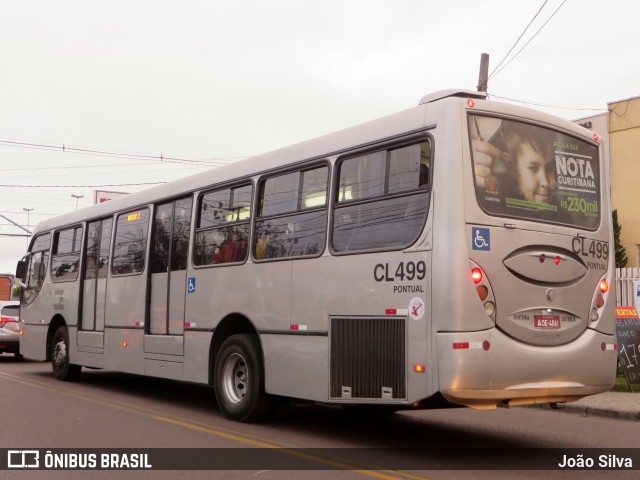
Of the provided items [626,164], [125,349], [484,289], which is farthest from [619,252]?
[484,289]

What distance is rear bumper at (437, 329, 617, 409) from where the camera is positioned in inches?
265

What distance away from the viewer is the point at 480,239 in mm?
7012

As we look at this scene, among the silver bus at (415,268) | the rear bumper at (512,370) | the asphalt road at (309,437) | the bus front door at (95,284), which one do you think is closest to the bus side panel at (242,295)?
the silver bus at (415,268)

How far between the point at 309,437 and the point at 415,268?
2.58m

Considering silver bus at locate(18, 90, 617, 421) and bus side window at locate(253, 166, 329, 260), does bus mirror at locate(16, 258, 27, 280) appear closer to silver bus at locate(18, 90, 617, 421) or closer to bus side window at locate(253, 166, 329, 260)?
silver bus at locate(18, 90, 617, 421)

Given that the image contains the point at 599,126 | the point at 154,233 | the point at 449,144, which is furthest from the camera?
the point at 599,126

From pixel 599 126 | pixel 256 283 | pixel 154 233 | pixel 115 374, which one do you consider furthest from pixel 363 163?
pixel 599 126

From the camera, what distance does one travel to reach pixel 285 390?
864cm

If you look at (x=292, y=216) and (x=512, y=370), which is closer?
(x=512, y=370)

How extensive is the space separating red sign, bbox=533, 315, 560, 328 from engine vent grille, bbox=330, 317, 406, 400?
4.13 ft

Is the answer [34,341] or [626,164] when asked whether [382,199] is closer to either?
[34,341]

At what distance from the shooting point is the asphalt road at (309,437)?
684 centimetres

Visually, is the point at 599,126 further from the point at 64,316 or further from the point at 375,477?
the point at 375,477

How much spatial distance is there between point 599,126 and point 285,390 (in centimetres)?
2361
